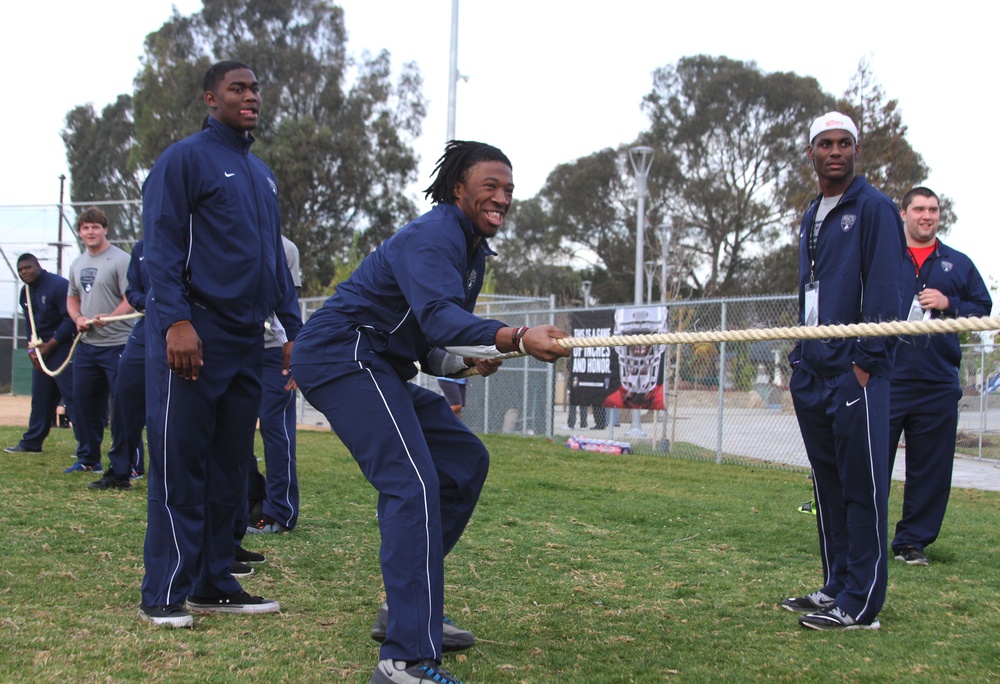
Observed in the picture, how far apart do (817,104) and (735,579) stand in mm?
43104

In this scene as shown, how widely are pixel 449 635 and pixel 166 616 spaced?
114 centimetres

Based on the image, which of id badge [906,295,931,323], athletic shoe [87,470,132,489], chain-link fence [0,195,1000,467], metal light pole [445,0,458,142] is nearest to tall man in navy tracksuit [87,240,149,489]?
athletic shoe [87,470,132,489]

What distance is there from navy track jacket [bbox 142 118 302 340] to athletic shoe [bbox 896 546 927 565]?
3715 mm

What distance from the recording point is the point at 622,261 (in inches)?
1870

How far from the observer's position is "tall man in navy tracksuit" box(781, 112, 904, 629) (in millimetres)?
3807

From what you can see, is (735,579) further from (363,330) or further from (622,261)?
(622,261)

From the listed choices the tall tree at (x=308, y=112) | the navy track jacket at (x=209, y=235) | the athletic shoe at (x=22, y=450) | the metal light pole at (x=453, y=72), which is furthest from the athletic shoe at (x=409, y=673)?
the tall tree at (x=308, y=112)

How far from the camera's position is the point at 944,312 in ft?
17.9

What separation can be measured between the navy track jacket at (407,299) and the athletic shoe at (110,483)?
4.33 m

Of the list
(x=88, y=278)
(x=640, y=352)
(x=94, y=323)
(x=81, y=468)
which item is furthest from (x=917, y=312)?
(x=640, y=352)

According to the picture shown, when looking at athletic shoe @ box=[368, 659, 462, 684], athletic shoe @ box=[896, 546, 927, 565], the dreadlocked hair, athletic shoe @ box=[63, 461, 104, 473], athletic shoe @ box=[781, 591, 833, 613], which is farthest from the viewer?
athletic shoe @ box=[63, 461, 104, 473]

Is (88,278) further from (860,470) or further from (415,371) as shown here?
(860,470)

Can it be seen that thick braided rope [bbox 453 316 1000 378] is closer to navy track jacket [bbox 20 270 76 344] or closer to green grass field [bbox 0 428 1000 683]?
green grass field [bbox 0 428 1000 683]

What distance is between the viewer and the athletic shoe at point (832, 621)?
3.79 meters
